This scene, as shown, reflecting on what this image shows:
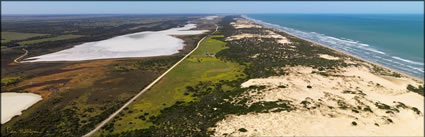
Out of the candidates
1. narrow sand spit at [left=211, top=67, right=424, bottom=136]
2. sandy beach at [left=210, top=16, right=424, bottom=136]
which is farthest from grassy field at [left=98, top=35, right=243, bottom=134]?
narrow sand spit at [left=211, top=67, right=424, bottom=136]

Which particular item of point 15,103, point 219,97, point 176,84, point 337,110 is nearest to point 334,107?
point 337,110

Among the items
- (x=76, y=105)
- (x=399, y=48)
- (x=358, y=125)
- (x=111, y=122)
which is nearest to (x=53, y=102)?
(x=76, y=105)

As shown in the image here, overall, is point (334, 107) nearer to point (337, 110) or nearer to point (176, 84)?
point (337, 110)

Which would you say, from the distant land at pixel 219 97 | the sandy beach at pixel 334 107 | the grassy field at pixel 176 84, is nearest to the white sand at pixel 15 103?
the distant land at pixel 219 97

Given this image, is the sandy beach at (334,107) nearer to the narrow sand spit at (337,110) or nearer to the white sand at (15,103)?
the narrow sand spit at (337,110)

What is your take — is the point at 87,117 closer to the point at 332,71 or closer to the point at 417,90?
the point at 332,71

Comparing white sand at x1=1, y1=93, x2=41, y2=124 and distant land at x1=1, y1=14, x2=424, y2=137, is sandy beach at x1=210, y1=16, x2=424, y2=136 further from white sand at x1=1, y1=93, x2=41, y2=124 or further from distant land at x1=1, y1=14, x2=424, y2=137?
white sand at x1=1, y1=93, x2=41, y2=124

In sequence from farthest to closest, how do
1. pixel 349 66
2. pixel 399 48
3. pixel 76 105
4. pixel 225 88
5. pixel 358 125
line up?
pixel 399 48, pixel 349 66, pixel 225 88, pixel 76 105, pixel 358 125
